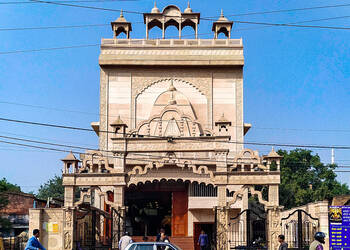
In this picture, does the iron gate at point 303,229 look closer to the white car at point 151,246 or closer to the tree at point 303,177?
the white car at point 151,246

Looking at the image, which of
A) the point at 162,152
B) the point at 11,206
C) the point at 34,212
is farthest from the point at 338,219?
the point at 11,206

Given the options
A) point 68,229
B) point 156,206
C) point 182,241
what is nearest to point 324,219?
point 182,241

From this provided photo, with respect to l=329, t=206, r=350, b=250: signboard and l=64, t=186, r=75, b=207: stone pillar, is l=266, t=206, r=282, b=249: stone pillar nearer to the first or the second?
l=329, t=206, r=350, b=250: signboard

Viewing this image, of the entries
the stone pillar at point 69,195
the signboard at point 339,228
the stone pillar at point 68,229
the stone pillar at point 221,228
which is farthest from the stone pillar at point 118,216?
the signboard at point 339,228

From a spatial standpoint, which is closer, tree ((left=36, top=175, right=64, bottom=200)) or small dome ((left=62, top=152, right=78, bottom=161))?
small dome ((left=62, top=152, right=78, bottom=161))

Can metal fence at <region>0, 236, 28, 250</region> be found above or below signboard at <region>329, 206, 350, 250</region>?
below

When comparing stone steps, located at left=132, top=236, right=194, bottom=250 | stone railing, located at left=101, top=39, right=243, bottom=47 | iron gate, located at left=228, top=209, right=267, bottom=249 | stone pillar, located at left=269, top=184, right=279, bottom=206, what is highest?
stone railing, located at left=101, top=39, right=243, bottom=47

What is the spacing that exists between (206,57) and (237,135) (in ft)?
18.1

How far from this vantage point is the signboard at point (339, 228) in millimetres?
22859

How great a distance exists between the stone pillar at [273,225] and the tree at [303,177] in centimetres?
3325

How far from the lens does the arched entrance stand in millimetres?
33062

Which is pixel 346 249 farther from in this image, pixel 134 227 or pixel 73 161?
pixel 134 227

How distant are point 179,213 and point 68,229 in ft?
33.8

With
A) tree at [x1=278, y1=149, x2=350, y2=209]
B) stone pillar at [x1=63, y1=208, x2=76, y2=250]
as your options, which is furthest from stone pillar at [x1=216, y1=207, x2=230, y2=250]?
tree at [x1=278, y1=149, x2=350, y2=209]
